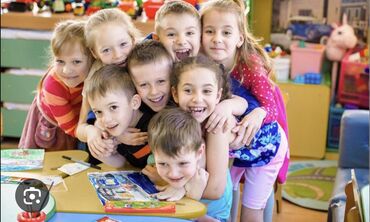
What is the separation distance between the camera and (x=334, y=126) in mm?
2875

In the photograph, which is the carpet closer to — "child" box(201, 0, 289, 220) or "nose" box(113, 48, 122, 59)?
"child" box(201, 0, 289, 220)

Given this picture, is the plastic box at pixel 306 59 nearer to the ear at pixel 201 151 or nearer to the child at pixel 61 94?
the child at pixel 61 94

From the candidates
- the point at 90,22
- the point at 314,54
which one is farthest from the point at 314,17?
the point at 90,22

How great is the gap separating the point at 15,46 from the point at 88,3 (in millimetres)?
384

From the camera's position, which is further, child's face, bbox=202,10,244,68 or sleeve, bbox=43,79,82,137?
sleeve, bbox=43,79,82,137

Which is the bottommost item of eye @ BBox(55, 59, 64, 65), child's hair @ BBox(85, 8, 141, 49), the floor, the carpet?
the floor

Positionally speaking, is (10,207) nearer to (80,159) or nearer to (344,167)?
(80,159)

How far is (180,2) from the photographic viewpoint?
4.57ft

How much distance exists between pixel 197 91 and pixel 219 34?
19 cm

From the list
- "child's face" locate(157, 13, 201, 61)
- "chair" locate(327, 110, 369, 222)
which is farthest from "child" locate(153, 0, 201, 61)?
"chair" locate(327, 110, 369, 222)

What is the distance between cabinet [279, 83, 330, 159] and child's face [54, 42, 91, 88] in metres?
1.49

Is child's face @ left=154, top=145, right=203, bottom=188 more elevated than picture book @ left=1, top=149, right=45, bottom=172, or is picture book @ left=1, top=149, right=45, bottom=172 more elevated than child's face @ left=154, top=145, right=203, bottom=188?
child's face @ left=154, top=145, right=203, bottom=188

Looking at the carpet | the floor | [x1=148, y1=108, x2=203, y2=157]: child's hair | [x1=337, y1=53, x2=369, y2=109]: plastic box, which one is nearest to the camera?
[x1=148, y1=108, x2=203, y2=157]: child's hair

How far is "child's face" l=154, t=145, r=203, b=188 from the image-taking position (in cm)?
122
